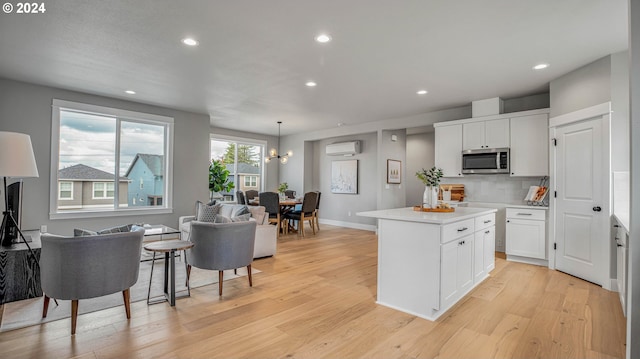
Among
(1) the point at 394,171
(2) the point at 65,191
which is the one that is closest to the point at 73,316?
(2) the point at 65,191

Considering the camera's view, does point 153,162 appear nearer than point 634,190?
No

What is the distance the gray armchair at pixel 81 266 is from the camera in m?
2.36

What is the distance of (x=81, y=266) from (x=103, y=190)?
3.80m

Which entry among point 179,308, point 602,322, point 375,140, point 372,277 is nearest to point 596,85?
point 602,322

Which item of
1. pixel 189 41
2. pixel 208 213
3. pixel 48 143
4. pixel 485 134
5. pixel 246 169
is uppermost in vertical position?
pixel 189 41

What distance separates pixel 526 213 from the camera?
15.0 feet

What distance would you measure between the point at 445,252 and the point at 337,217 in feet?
19.7

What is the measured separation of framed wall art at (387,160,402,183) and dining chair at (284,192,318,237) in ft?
5.86

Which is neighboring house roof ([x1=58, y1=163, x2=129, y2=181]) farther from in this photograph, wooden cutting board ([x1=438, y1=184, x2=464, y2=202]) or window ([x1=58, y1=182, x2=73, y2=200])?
wooden cutting board ([x1=438, y1=184, x2=464, y2=202])

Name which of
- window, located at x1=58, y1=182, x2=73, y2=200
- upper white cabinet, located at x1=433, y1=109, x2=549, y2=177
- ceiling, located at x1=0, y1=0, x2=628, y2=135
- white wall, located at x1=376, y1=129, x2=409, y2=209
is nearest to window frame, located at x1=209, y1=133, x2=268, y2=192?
ceiling, located at x1=0, y1=0, x2=628, y2=135

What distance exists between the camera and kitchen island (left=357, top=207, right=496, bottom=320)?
263 centimetres

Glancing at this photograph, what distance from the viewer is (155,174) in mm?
6164

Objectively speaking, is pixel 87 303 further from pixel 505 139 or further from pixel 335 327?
pixel 505 139

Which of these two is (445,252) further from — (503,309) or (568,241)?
(568,241)
